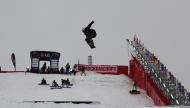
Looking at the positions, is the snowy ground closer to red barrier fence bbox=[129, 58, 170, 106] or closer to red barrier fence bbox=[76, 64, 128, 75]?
A: red barrier fence bbox=[129, 58, 170, 106]

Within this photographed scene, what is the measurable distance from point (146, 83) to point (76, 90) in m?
4.05

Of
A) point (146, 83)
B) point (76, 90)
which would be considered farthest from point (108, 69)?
point (76, 90)

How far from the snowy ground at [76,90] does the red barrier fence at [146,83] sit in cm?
41

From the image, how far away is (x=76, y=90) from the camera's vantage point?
133 ft

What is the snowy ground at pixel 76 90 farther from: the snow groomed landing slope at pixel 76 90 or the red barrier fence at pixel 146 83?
the red barrier fence at pixel 146 83

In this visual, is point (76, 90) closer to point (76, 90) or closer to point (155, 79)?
point (76, 90)

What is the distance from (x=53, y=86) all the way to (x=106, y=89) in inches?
118

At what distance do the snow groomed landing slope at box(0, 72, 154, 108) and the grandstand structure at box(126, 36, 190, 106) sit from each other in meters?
0.63

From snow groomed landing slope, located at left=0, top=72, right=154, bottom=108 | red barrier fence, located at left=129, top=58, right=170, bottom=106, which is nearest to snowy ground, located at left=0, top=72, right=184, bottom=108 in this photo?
snow groomed landing slope, located at left=0, top=72, right=154, bottom=108

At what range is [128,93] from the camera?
40281mm

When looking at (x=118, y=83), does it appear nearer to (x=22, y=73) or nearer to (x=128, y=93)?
(x=128, y=93)

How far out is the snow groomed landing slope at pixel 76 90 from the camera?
36.6 meters

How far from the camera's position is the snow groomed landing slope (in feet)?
120

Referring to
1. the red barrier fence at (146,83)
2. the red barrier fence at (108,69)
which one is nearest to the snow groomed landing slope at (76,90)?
the red barrier fence at (146,83)
